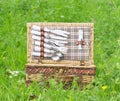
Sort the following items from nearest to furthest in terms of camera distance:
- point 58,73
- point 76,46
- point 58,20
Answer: point 58,73
point 76,46
point 58,20

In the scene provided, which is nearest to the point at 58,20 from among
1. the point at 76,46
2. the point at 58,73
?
the point at 76,46

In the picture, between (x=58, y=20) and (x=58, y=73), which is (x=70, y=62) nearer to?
(x=58, y=73)

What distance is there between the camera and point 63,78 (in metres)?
4.51

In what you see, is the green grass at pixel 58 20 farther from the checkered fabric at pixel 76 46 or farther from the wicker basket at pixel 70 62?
the checkered fabric at pixel 76 46

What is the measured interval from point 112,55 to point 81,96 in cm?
120

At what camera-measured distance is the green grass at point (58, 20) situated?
4.30 meters

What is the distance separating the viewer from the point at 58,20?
20.9 feet

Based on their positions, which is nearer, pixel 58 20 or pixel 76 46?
pixel 76 46

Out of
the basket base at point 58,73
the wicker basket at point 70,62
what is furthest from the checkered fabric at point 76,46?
the basket base at point 58,73

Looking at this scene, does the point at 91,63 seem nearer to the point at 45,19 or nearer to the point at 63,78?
the point at 63,78

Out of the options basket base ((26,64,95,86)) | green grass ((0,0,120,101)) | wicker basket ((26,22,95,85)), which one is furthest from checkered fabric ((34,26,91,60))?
green grass ((0,0,120,101))

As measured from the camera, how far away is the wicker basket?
450 centimetres

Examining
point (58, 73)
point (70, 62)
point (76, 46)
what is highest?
point (76, 46)

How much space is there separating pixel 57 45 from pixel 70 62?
0.70 feet
